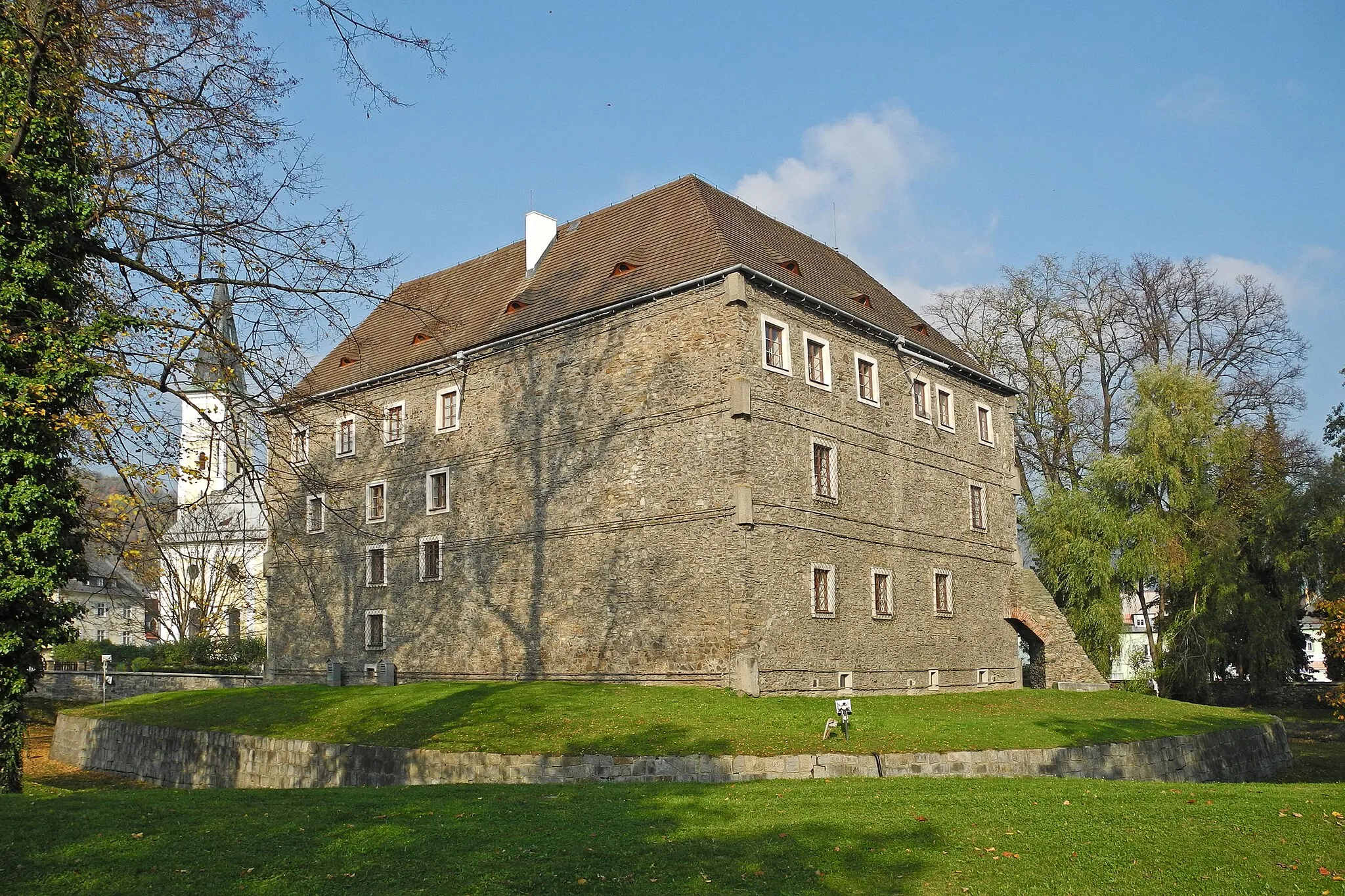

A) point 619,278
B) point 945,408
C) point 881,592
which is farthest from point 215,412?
point 945,408

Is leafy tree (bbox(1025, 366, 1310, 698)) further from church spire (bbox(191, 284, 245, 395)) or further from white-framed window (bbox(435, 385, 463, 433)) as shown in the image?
church spire (bbox(191, 284, 245, 395))

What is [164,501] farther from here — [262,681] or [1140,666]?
[1140,666]

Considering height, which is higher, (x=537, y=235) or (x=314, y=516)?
(x=537, y=235)

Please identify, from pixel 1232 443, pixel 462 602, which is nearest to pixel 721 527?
pixel 462 602

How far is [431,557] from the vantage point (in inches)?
1168

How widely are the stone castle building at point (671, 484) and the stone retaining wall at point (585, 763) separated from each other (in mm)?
4826

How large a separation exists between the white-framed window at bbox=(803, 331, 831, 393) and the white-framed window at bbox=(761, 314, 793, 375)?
31.0 inches

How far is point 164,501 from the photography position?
475 inches

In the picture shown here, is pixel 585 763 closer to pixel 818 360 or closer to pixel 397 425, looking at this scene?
pixel 818 360

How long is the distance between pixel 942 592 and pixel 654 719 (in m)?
13.5

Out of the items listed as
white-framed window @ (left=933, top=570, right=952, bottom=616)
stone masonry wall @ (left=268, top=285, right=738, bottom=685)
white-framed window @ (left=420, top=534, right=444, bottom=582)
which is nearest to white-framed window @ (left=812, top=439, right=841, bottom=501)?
stone masonry wall @ (left=268, top=285, right=738, bottom=685)

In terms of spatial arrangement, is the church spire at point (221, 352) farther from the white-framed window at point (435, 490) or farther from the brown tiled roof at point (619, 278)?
the white-framed window at point (435, 490)

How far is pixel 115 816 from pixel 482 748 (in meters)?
8.08

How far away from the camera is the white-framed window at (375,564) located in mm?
31094
